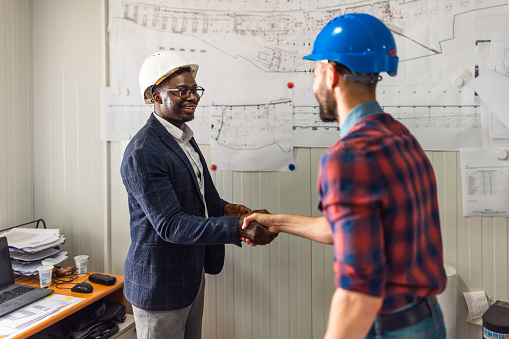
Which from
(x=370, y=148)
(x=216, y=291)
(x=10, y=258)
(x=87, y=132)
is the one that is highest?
(x=87, y=132)

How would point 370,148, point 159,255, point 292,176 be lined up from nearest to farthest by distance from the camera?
point 370,148 → point 159,255 → point 292,176

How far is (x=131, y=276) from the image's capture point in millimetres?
1617

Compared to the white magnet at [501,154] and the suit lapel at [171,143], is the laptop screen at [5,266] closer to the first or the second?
the suit lapel at [171,143]

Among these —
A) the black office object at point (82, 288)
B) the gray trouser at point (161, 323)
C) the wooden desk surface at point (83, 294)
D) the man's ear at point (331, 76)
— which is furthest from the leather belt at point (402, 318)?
the black office object at point (82, 288)

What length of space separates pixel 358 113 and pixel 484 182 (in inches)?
42.8

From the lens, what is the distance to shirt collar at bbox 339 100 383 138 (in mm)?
994

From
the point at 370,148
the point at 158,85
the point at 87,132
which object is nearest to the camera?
the point at 370,148

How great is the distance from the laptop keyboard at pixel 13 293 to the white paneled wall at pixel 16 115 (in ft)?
1.71

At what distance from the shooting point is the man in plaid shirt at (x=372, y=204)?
2.72 feet

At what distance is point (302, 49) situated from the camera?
6.46 feet

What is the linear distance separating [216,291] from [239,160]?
0.72 m


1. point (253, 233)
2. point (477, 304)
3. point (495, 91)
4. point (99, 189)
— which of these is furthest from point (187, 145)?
point (477, 304)

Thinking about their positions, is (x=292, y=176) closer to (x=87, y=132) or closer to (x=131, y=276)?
(x=131, y=276)

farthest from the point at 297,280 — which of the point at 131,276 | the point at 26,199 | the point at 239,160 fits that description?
the point at 26,199
